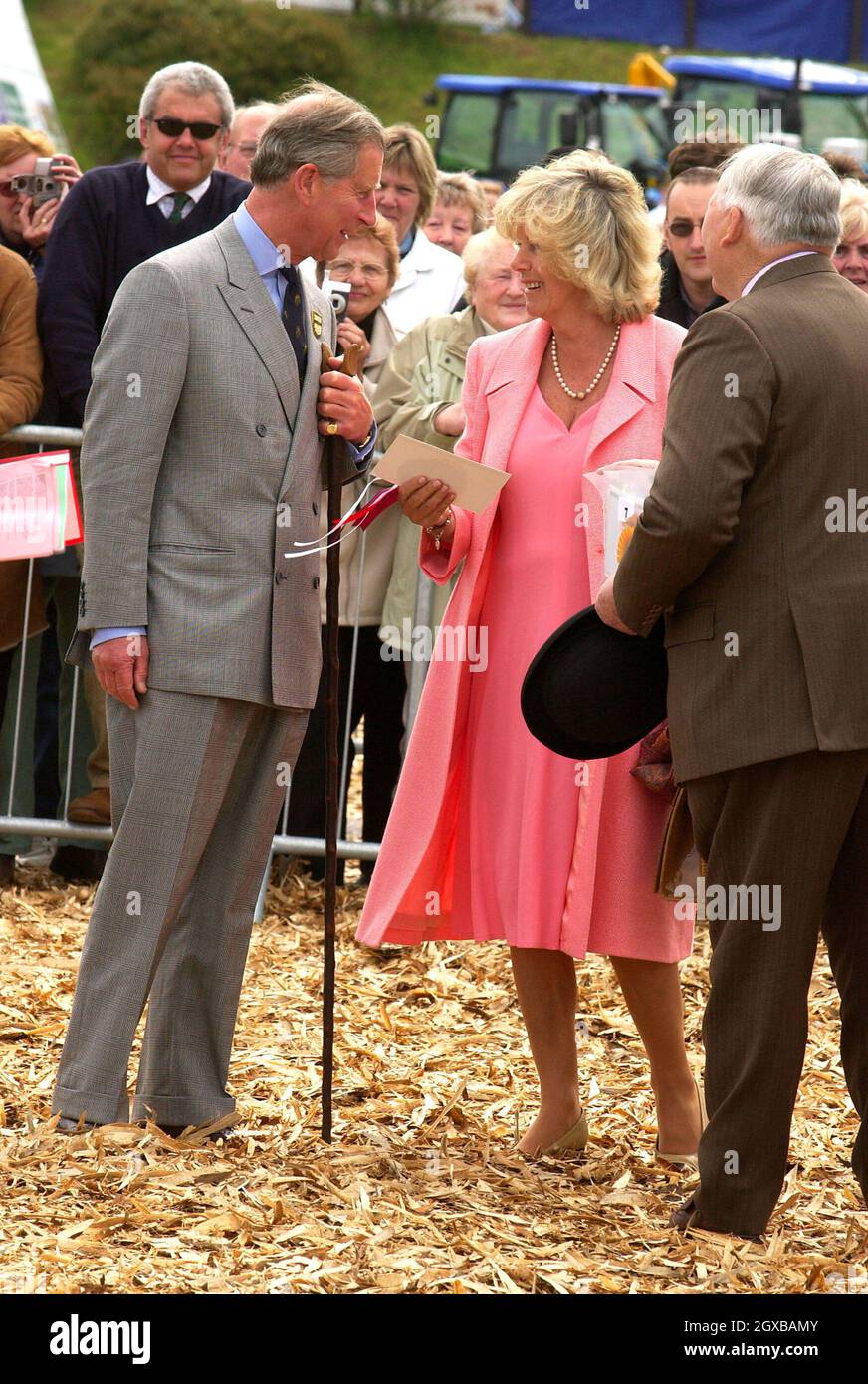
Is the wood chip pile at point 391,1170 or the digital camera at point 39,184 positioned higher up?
the digital camera at point 39,184

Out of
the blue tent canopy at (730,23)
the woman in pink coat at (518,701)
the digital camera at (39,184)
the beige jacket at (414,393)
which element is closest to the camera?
the woman in pink coat at (518,701)

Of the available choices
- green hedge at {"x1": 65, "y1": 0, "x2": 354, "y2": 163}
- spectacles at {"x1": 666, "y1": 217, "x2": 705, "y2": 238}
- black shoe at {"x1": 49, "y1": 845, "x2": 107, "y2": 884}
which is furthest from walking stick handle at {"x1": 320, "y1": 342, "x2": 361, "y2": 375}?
green hedge at {"x1": 65, "y1": 0, "x2": 354, "y2": 163}

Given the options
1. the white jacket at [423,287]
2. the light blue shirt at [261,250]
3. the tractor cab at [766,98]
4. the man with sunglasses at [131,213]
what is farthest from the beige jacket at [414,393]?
the tractor cab at [766,98]

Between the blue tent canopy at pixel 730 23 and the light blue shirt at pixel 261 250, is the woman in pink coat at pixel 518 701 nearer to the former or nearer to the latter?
the light blue shirt at pixel 261 250

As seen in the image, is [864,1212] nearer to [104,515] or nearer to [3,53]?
[104,515]

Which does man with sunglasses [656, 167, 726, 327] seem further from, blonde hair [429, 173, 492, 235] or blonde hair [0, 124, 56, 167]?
blonde hair [429, 173, 492, 235]

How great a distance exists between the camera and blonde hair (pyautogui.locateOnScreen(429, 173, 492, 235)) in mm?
9492

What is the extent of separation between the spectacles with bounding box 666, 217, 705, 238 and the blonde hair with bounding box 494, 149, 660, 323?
223cm

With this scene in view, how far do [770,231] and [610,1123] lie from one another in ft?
8.04

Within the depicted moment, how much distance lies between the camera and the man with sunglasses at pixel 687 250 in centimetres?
675

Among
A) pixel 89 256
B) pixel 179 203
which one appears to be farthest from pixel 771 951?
pixel 179 203

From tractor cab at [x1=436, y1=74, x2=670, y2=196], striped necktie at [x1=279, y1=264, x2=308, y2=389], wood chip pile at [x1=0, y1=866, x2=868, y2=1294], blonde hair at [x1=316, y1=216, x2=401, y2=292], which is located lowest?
wood chip pile at [x1=0, y1=866, x2=868, y2=1294]

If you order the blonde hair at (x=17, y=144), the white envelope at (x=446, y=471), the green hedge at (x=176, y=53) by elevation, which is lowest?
the white envelope at (x=446, y=471)

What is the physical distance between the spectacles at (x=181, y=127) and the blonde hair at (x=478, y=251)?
3.48ft
